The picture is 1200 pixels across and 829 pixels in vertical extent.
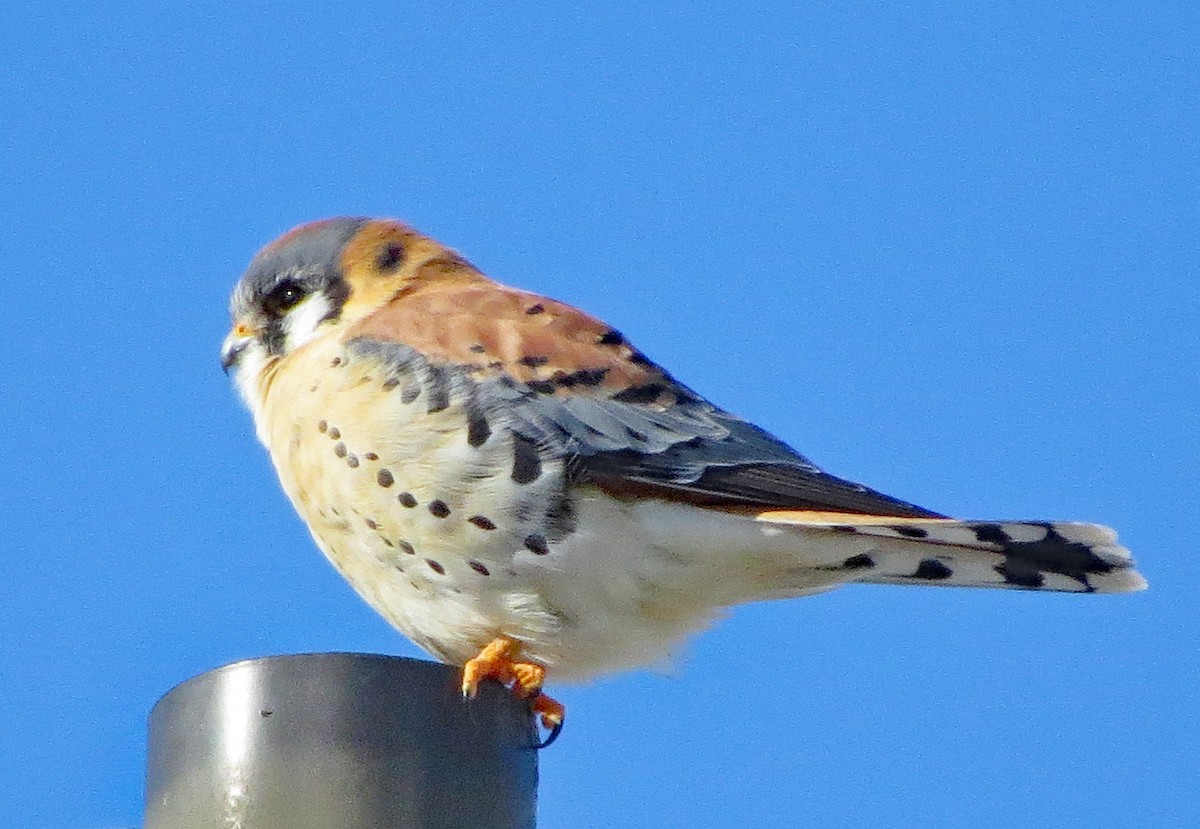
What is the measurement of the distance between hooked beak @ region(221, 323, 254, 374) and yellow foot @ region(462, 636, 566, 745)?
4.71ft

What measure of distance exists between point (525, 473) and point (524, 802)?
1.33 metres

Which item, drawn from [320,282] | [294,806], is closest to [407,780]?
[294,806]

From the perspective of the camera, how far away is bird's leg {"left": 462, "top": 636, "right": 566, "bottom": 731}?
4539 millimetres

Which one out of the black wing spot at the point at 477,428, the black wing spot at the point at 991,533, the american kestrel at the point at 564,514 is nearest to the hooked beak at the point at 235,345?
the american kestrel at the point at 564,514

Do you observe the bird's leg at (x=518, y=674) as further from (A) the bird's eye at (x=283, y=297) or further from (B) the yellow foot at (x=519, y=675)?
(A) the bird's eye at (x=283, y=297)

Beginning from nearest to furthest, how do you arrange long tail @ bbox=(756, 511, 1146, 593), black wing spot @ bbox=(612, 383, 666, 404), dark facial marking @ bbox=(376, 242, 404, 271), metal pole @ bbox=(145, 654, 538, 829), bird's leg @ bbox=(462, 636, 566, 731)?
1. metal pole @ bbox=(145, 654, 538, 829)
2. long tail @ bbox=(756, 511, 1146, 593)
3. bird's leg @ bbox=(462, 636, 566, 731)
4. black wing spot @ bbox=(612, 383, 666, 404)
5. dark facial marking @ bbox=(376, 242, 404, 271)

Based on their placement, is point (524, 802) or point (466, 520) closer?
point (524, 802)

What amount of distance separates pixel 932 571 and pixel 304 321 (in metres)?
2.12

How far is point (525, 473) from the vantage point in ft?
15.1

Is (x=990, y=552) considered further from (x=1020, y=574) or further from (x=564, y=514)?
(x=564, y=514)

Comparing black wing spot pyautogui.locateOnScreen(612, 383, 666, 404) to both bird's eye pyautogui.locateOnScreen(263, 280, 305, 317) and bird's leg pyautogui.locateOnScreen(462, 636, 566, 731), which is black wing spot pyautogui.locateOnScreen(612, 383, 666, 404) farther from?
bird's eye pyautogui.locateOnScreen(263, 280, 305, 317)

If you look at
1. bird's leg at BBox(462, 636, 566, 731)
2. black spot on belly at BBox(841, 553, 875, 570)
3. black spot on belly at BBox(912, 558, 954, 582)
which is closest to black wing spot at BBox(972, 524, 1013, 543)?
black spot on belly at BBox(912, 558, 954, 582)

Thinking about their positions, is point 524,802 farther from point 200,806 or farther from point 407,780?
point 200,806

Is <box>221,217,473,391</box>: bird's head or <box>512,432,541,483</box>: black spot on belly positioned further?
<box>221,217,473,391</box>: bird's head
